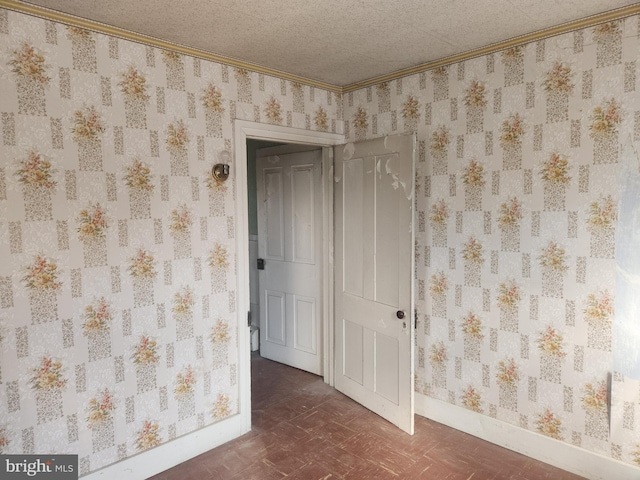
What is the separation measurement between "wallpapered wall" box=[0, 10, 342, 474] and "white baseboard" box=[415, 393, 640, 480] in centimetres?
156

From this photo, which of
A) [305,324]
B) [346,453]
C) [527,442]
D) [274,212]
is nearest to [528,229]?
[527,442]

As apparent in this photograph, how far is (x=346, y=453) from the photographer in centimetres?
281

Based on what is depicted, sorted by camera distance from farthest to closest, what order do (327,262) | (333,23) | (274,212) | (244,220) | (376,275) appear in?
(274,212), (327,262), (376,275), (244,220), (333,23)

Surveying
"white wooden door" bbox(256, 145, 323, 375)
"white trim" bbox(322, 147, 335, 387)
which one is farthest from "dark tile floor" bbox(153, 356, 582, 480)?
"white wooden door" bbox(256, 145, 323, 375)

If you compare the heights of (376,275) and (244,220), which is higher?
(244,220)

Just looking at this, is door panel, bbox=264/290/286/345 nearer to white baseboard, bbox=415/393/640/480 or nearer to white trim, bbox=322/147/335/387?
white trim, bbox=322/147/335/387

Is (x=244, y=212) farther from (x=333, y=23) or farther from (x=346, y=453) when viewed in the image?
(x=346, y=453)

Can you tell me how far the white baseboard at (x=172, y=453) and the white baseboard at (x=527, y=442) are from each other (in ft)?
4.78

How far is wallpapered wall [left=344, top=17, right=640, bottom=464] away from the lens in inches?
93.8

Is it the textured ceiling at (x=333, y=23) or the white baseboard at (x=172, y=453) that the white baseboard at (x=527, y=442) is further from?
the textured ceiling at (x=333, y=23)

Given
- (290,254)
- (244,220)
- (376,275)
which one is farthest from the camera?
(290,254)

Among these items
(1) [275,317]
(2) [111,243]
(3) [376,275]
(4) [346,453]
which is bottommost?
(4) [346,453]

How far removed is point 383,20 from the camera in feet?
7.70

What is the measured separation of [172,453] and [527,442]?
228cm
